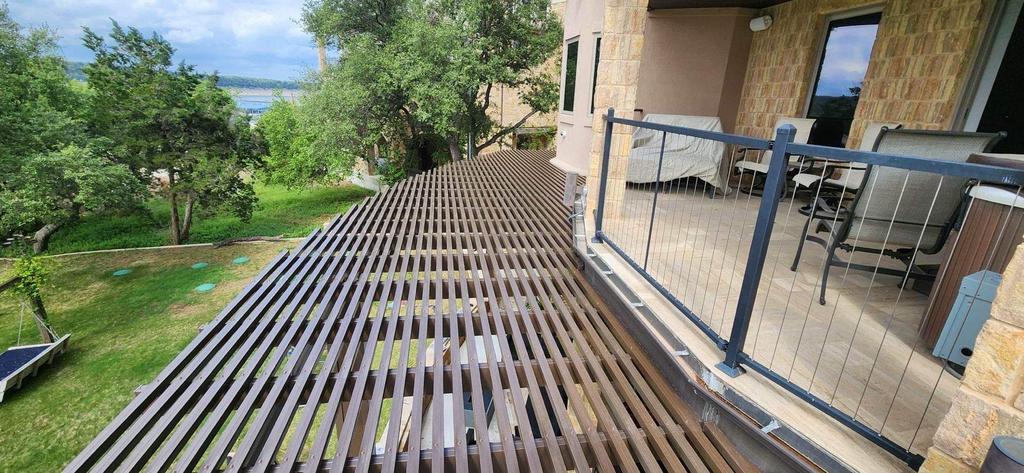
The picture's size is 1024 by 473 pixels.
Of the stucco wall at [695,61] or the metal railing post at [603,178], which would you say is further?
the stucco wall at [695,61]

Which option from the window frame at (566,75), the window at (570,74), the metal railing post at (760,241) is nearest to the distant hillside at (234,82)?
the window frame at (566,75)

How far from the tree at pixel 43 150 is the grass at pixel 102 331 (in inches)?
87.0

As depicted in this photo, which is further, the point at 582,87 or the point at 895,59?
the point at 582,87

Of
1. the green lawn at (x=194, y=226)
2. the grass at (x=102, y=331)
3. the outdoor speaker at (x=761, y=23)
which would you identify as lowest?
the grass at (x=102, y=331)

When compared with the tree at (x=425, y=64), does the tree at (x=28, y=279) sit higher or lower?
lower

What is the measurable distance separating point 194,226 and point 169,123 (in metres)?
6.42

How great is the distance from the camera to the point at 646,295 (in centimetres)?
232

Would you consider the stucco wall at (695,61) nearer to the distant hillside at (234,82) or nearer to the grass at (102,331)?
the grass at (102,331)

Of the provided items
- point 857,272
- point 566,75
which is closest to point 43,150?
point 566,75

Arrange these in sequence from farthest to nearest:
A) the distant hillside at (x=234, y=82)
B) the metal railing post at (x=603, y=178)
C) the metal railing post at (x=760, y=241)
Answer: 1. the distant hillside at (x=234, y=82)
2. the metal railing post at (x=603, y=178)
3. the metal railing post at (x=760, y=241)

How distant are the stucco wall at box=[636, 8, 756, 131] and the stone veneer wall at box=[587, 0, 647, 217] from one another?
300cm

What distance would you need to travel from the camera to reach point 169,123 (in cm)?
1360

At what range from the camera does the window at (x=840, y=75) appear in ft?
14.8

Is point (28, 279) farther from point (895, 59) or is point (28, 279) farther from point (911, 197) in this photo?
point (895, 59)
